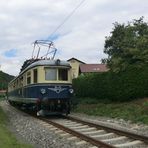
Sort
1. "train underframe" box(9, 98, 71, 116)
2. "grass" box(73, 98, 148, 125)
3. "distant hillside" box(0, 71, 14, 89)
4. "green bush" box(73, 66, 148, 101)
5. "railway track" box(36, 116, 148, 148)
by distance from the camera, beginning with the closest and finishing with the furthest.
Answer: "railway track" box(36, 116, 148, 148), "grass" box(73, 98, 148, 125), "train underframe" box(9, 98, 71, 116), "green bush" box(73, 66, 148, 101), "distant hillside" box(0, 71, 14, 89)

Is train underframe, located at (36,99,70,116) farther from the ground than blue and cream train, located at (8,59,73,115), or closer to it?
closer to it

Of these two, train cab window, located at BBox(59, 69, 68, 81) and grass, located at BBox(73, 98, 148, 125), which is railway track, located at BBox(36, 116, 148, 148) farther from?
train cab window, located at BBox(59, 69, 68, 81)

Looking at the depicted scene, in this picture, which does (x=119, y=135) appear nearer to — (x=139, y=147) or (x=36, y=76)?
(x=139, y=147)

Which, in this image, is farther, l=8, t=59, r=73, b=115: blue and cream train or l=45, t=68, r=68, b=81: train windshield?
l=45, t=68, r=68, b=81: train windshield

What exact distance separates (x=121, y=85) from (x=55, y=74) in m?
5.28

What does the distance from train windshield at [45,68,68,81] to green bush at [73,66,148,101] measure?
4.68 m

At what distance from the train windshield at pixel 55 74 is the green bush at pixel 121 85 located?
184 inches

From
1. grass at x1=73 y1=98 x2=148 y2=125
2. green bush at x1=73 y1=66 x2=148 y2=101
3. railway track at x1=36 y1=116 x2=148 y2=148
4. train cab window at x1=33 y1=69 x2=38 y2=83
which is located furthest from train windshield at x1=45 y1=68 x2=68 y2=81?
railway track at x1=36 y1=116 x2=148 y2=148

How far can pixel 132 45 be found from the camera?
2762 centimetres

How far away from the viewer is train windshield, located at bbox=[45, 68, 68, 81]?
20.4 metres

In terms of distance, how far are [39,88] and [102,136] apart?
8.23 m

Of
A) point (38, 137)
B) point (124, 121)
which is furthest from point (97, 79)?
point (38, 137)

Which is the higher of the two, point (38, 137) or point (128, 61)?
point (128, 61)

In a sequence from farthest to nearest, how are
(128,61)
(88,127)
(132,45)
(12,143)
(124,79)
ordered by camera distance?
(132,45)
(128,61)
(124,79)
(88,127)
(12,143)
